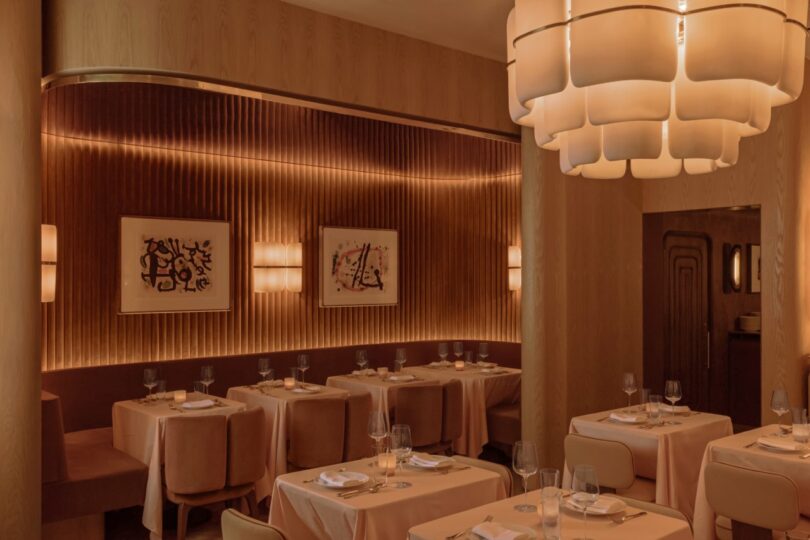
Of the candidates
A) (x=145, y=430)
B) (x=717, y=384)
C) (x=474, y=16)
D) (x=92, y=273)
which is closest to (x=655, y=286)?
(x=717, y=384)

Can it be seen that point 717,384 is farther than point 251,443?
Yes

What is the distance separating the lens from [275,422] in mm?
5391

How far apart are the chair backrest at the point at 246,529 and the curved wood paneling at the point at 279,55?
241 centimetres

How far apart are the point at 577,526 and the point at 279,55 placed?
3021 mm

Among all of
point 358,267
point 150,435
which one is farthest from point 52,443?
point 358,267

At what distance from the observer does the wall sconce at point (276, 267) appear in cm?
713

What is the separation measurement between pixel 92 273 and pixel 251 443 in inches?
98.7

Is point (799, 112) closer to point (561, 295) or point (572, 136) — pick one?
point (561, 295)

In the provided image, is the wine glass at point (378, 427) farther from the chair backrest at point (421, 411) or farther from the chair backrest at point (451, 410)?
the chair backrest at point (451, 410)

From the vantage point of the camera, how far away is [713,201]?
18.8 feet

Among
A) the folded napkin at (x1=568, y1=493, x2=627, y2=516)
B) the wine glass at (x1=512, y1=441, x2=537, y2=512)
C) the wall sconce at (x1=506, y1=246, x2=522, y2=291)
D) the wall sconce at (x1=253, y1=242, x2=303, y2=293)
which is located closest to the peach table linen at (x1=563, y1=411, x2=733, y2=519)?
the folded napkin at (x1=568, y1=493, x2=627, y2=516)

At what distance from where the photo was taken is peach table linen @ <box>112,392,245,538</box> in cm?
456

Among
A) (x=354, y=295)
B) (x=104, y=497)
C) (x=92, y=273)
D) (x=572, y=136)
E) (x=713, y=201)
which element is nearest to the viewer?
(x=572, y=136)

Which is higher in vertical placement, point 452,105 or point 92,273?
point 452,105
